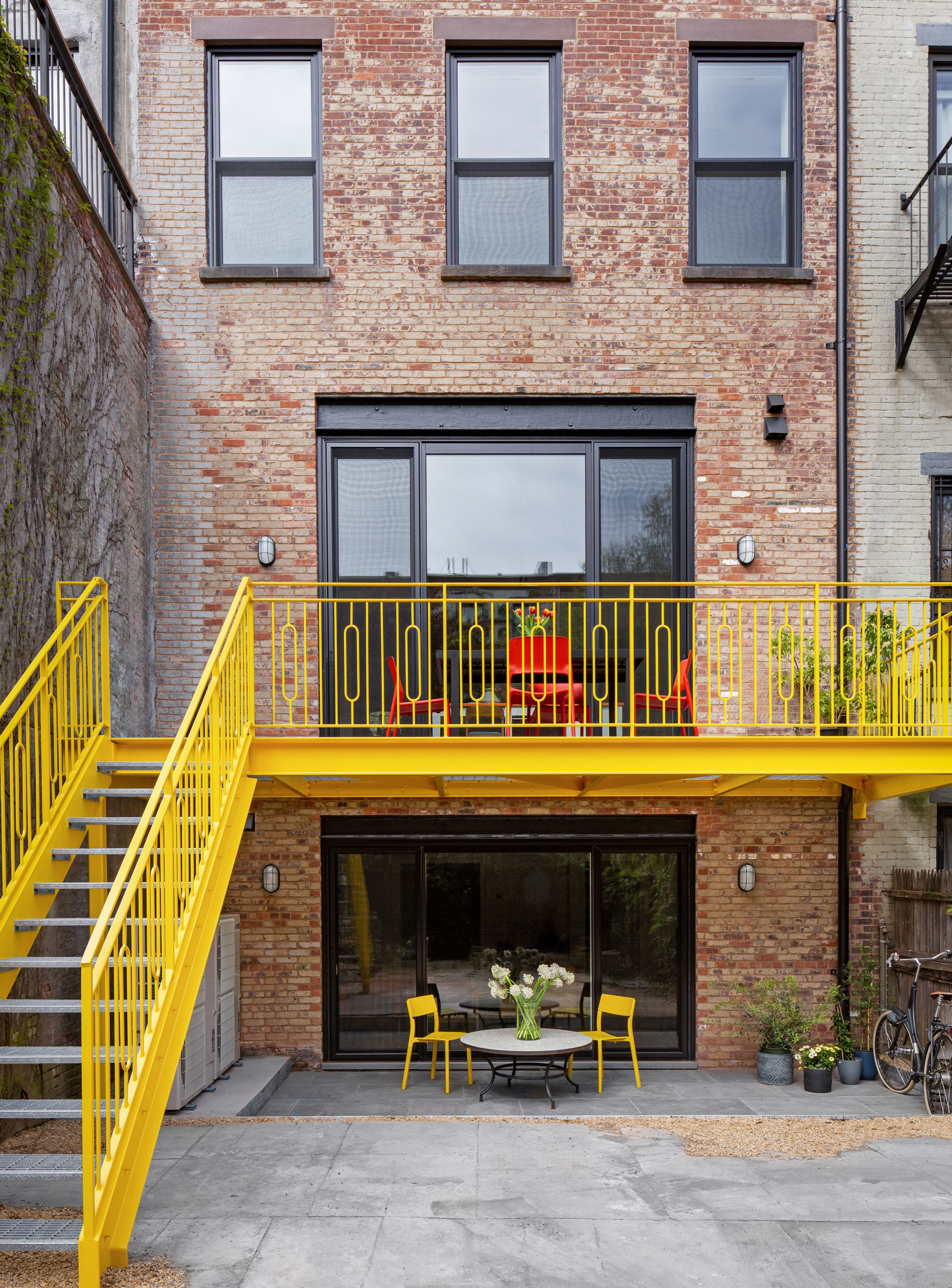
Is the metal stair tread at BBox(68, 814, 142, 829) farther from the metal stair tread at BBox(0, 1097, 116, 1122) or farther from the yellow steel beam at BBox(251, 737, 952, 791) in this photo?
the metal stair tread at BBox(0, 1097, 116, 1122)

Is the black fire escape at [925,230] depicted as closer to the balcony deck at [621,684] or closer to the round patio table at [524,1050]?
the balcony deck at [621,684]

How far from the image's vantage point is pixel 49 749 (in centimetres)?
613

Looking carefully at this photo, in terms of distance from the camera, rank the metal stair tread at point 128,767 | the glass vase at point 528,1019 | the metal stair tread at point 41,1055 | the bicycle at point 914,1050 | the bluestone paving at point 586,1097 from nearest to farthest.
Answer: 1. the metal stair tread at point 41,1055
2. the metal stair tread at point 128,767
3. the bicycle at point 914,1050
4. the bluestone paving at point 586,1097
5. the glass vase at point 528,1019

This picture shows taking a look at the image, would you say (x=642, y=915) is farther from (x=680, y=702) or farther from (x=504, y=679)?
(x=680, y=702)

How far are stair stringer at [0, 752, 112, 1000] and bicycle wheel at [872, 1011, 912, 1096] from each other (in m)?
6.07

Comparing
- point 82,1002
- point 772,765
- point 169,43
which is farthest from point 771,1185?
point 169,43

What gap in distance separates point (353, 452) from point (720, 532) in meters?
3.15

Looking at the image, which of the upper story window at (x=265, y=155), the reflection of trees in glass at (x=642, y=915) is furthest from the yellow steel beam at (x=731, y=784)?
the upper story window at (x=265, y=155)

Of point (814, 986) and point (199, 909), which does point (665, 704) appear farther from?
point (199, 909)

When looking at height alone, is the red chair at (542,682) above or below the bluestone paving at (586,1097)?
above

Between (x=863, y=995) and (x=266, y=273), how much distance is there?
7.65 meters

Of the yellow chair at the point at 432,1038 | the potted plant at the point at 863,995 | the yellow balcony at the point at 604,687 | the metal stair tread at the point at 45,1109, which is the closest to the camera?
the metal stair tread at the point at 45,1109

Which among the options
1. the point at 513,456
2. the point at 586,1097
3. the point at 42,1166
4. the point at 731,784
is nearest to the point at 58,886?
the point at 42,1166

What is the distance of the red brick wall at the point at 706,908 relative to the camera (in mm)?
8578
